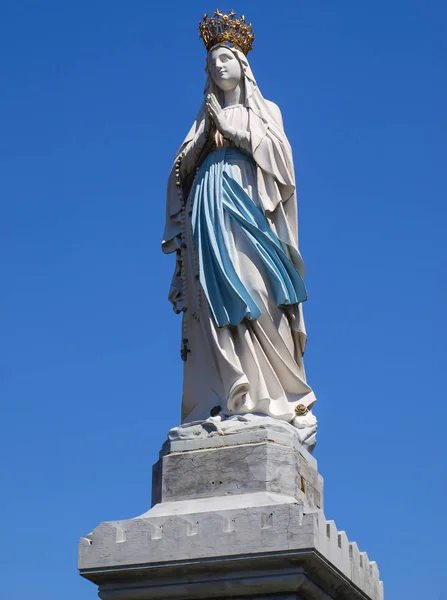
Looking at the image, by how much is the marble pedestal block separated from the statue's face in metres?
4.07

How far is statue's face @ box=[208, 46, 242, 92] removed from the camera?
14914 millimetres

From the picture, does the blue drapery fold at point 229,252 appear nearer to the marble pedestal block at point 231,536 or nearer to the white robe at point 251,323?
the white robe at point 251,323

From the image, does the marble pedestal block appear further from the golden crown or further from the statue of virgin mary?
the golden crown

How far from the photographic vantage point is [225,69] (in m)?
14.9

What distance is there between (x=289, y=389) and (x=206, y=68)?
155 inches

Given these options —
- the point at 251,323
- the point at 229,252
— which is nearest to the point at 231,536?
the point at 251,323

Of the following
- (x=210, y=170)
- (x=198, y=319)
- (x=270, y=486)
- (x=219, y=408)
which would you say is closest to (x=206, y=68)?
(x=210, y=170)

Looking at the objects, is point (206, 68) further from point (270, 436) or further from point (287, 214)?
point (270, 436)

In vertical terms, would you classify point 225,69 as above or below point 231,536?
above

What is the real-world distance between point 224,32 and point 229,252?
2804 mm

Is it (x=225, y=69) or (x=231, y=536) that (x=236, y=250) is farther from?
(x=231, y=536)

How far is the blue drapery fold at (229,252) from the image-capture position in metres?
13.8

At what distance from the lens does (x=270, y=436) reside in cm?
1316

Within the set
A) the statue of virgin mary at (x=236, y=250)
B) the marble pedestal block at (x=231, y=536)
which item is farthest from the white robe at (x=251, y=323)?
the marble pedestal block at (x=231, y=536)
